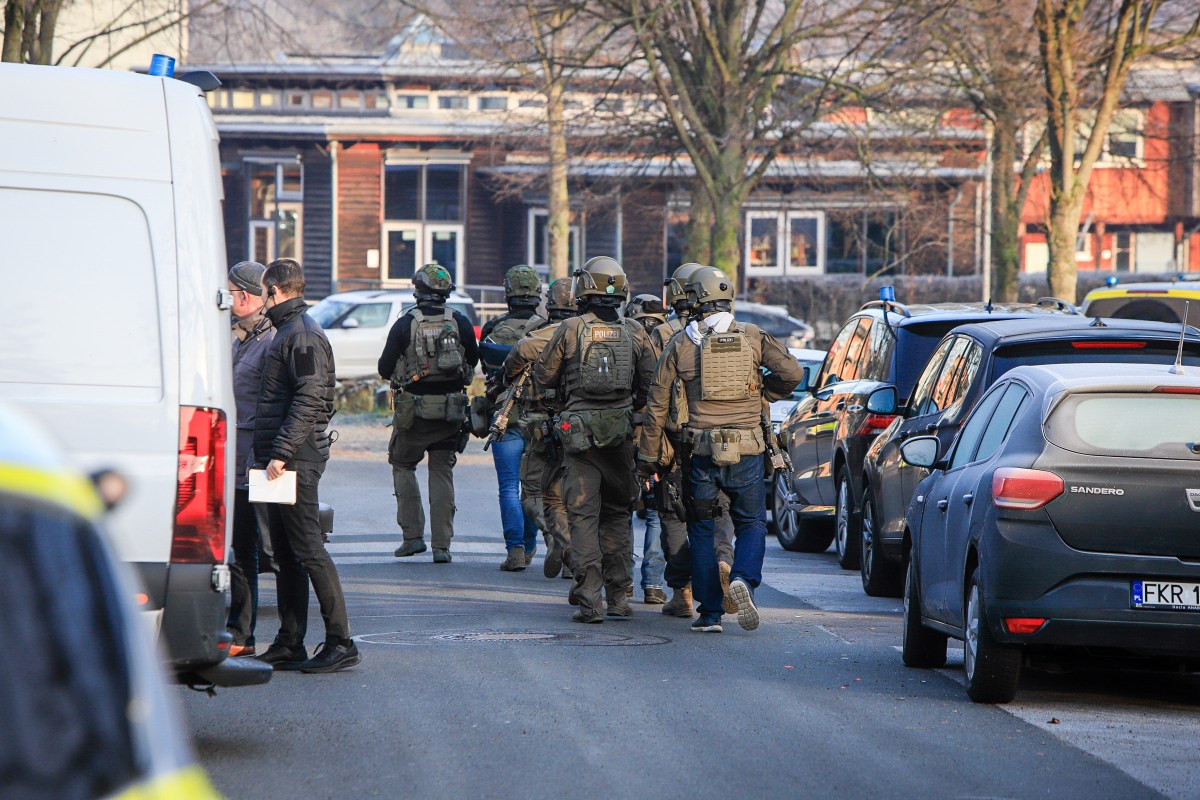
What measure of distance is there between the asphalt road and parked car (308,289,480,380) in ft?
64.1

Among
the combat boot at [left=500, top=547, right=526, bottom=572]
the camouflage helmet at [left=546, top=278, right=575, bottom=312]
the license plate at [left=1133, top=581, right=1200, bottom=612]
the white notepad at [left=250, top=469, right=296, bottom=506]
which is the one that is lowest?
the combat boot at [left=500, top=547, right=526, bottom=572]

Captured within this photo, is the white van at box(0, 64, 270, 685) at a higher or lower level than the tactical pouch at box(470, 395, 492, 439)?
higher

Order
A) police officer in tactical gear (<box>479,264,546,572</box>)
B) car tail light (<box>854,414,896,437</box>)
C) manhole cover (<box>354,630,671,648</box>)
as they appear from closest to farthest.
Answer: manhole cover (<box>354,630,671,648</box>) → car tail light (<box>854,414,896,437</box>) → police officer in tactical gear (<box>479,264,546,572</box>)

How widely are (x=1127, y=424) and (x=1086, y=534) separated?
1.79 ft

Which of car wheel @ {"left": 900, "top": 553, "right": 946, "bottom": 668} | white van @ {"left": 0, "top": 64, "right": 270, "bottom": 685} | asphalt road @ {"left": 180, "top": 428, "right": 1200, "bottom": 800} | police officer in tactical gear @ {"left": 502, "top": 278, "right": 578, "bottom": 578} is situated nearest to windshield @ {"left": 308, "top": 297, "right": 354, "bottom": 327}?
police officer in tactical gear @ {"left": 502, "top": 278, "right": 578, "bottom": 578}

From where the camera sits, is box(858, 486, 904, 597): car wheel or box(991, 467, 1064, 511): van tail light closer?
box(991, 467, 1064, 511): van tail light

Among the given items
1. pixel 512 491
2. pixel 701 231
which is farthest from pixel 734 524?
pixel 701 231

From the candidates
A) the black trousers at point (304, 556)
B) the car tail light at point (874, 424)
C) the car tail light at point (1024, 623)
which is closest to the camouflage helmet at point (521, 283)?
the car tail light at point (874, 424)

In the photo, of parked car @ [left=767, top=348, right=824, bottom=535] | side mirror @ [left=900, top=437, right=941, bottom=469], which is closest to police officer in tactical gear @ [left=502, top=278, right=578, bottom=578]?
parked car @ [left=767, top=348, right=824, bottom=535]

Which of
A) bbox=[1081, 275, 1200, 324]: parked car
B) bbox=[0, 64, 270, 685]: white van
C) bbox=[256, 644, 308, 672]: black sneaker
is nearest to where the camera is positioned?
bbox=[0, 64, 270, 685]: white van

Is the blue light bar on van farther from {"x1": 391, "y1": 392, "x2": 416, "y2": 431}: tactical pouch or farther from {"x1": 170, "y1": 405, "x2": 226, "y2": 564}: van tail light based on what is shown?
{"x1": 391, "y1": 392, "x2": 416, "y2": 431}: tactical pouch

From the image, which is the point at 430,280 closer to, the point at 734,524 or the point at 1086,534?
the point at 734,524

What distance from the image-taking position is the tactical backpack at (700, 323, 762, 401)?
9344 mm

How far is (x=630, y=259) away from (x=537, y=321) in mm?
34927
